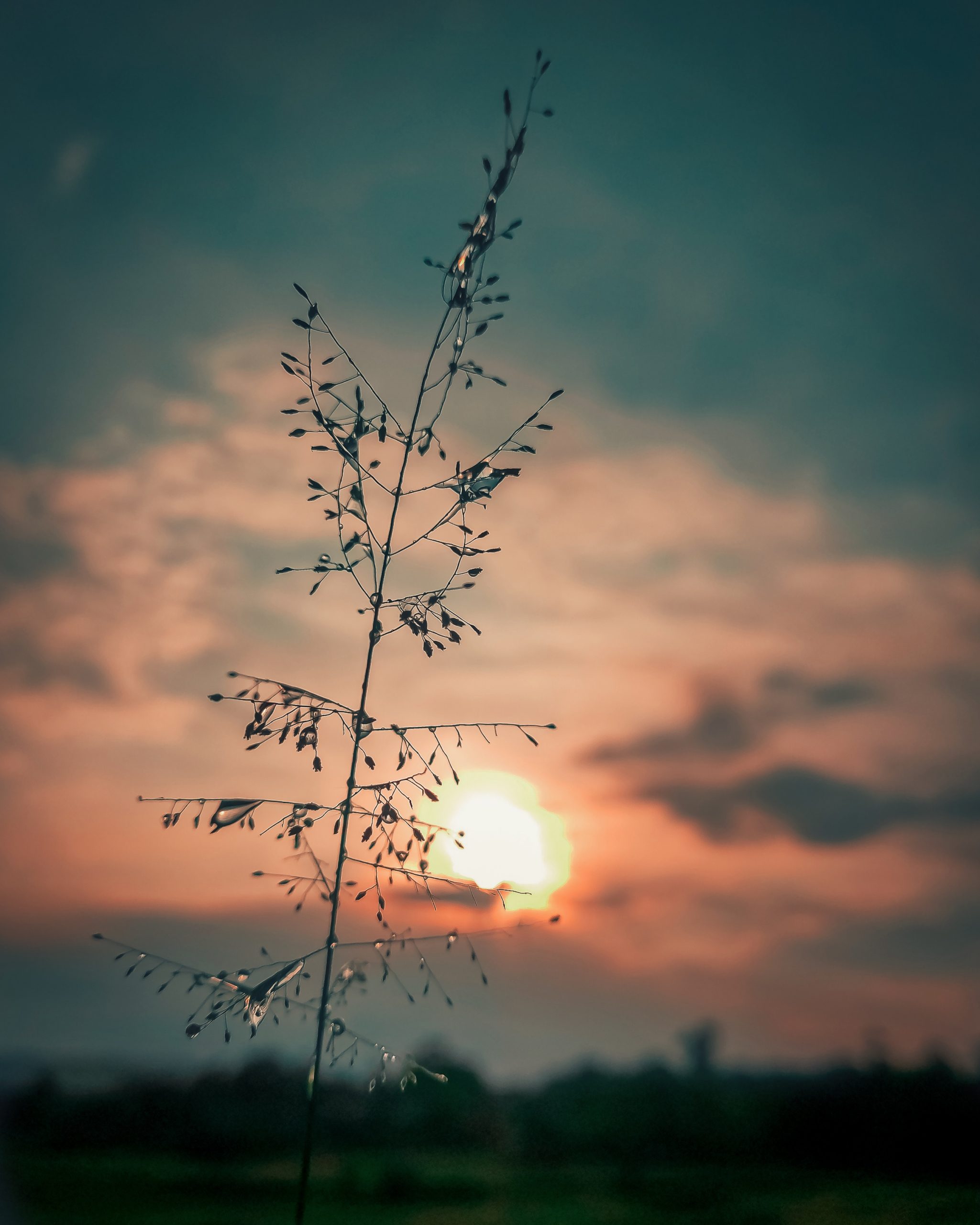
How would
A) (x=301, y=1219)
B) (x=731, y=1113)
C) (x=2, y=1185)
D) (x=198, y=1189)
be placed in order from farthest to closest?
(x=731, y=1113)
(x=198, y=1189)
(x=2, y=1185)
(x=301, y=1219)

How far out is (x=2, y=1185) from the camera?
5781 mm

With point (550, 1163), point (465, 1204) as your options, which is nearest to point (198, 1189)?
point (465, 1204)

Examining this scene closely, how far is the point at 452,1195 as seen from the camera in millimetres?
7473

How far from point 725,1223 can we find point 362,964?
6864mm

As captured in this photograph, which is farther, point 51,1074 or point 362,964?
point 51,1074

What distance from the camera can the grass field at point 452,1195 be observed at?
20.3 ft

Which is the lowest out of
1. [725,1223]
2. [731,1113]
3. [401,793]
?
[725,1223]

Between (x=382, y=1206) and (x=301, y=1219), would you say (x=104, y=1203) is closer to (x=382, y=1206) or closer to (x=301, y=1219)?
(x=382, y=1206)

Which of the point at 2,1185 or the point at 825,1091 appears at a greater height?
the point at 825,1091

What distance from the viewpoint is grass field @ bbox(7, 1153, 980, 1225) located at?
6195 mm

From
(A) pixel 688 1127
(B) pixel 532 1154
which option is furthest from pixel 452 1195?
(A) pixel 688 1127

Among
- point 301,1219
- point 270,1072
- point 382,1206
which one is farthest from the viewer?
point 382,1206

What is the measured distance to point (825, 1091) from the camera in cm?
833

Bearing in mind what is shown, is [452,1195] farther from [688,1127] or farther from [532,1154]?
[688,1127]
